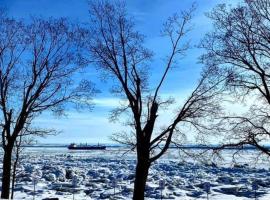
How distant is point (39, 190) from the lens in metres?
34.2

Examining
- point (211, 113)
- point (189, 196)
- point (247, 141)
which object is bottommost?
point (189, 196)

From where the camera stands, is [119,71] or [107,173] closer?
[119,71]

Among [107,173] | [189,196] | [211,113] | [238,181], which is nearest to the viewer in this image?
[211,113]

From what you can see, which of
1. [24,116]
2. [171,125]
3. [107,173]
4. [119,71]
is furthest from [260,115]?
[107,173]

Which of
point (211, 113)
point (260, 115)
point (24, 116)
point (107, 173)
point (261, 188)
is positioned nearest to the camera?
point (260, 115)

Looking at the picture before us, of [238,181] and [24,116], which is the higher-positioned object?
[24,116]

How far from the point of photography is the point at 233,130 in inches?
642

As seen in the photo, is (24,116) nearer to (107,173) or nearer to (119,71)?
(119,71)

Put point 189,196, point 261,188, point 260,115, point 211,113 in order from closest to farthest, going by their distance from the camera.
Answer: point 260,115 < point 211,113 < point 189,196 < point 261,188

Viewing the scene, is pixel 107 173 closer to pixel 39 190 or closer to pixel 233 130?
pixel 39 190

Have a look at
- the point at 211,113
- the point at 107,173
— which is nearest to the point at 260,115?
the point at 211,113

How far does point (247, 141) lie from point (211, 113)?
2.24m

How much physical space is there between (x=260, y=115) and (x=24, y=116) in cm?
1028

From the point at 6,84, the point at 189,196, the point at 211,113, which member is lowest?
the point at 189,196
